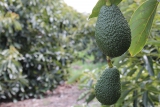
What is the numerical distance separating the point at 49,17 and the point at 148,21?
423 cm

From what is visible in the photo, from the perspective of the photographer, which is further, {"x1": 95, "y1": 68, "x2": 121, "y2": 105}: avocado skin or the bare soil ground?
the bare soil ground

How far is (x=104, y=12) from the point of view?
0.64 m

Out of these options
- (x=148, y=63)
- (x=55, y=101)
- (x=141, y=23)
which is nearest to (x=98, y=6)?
(x=141, y=23)

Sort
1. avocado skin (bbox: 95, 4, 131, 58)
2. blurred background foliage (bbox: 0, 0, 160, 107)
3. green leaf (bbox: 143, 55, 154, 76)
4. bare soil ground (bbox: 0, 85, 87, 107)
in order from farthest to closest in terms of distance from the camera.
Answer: bare soil ground (bbox: 0, 85, 87, 107) < blurred background foliage (bbox: 0, 0, 160, 107) < green leaf (bbox: 143, 55, 154, 76) < avocado skin (bbox: 95, 4, 131, 58)

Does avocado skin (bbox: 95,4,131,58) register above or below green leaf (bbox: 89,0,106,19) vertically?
below

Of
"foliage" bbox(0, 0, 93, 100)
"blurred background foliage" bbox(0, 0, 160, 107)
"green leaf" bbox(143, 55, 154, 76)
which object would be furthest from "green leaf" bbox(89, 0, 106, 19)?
"foliage" bbox(0, 0, 93, 100)

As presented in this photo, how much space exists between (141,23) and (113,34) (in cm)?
22

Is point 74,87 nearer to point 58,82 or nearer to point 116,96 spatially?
point 58,82

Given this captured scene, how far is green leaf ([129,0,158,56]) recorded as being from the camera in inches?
30.5

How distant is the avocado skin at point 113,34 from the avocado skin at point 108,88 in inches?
5.1

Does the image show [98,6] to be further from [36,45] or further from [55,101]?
[36,45]

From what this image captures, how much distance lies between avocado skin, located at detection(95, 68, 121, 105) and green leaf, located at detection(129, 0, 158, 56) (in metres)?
0.10

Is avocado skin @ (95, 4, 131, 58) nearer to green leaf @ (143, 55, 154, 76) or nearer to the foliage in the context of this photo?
green leaf @ (143, 55, 154, 76)

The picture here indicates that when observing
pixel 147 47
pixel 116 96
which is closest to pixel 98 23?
pixel 116 96
